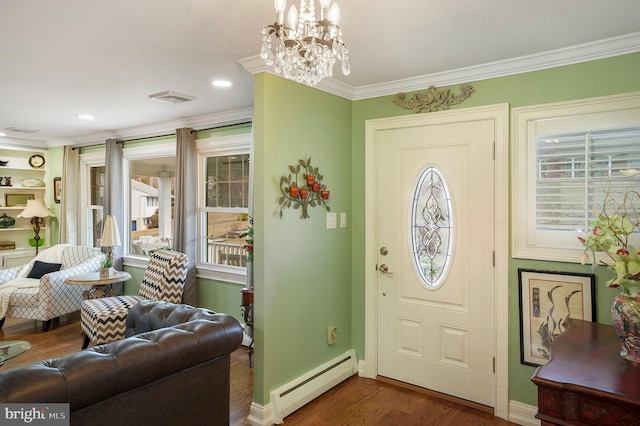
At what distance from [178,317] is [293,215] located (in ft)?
3.38

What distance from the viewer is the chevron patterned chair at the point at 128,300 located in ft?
12.3

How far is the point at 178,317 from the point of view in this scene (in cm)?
245

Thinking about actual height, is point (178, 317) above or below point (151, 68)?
below

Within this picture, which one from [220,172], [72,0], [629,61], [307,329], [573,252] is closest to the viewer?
[72,0]

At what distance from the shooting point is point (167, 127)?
4934 millimetres

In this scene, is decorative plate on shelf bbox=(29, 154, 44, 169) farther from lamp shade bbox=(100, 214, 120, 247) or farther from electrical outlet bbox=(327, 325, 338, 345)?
electrical outlet bbox=(327, 325, 338, 345)

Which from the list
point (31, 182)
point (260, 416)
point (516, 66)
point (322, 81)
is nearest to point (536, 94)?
point (516, 66)

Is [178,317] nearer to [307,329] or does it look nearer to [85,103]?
[307,329]

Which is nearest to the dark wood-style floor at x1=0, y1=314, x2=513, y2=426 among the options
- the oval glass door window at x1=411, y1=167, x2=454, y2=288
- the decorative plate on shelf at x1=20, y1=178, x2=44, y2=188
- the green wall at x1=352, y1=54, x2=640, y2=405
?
the green wall at x1=352, y1=54, x2=640, y2=405

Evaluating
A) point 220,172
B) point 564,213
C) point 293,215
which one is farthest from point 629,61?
point 220,172

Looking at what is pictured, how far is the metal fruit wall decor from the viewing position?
9.45 ft

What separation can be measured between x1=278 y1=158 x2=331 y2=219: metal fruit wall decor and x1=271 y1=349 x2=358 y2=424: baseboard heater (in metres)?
1.21

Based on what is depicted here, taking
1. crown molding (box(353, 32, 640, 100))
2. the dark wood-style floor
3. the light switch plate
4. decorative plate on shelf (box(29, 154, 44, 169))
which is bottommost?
the dark wood-style floor

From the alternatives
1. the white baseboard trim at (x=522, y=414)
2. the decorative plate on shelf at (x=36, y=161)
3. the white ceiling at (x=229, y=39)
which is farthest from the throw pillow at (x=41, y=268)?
the white baseboard trim at (x=522, y=414)
